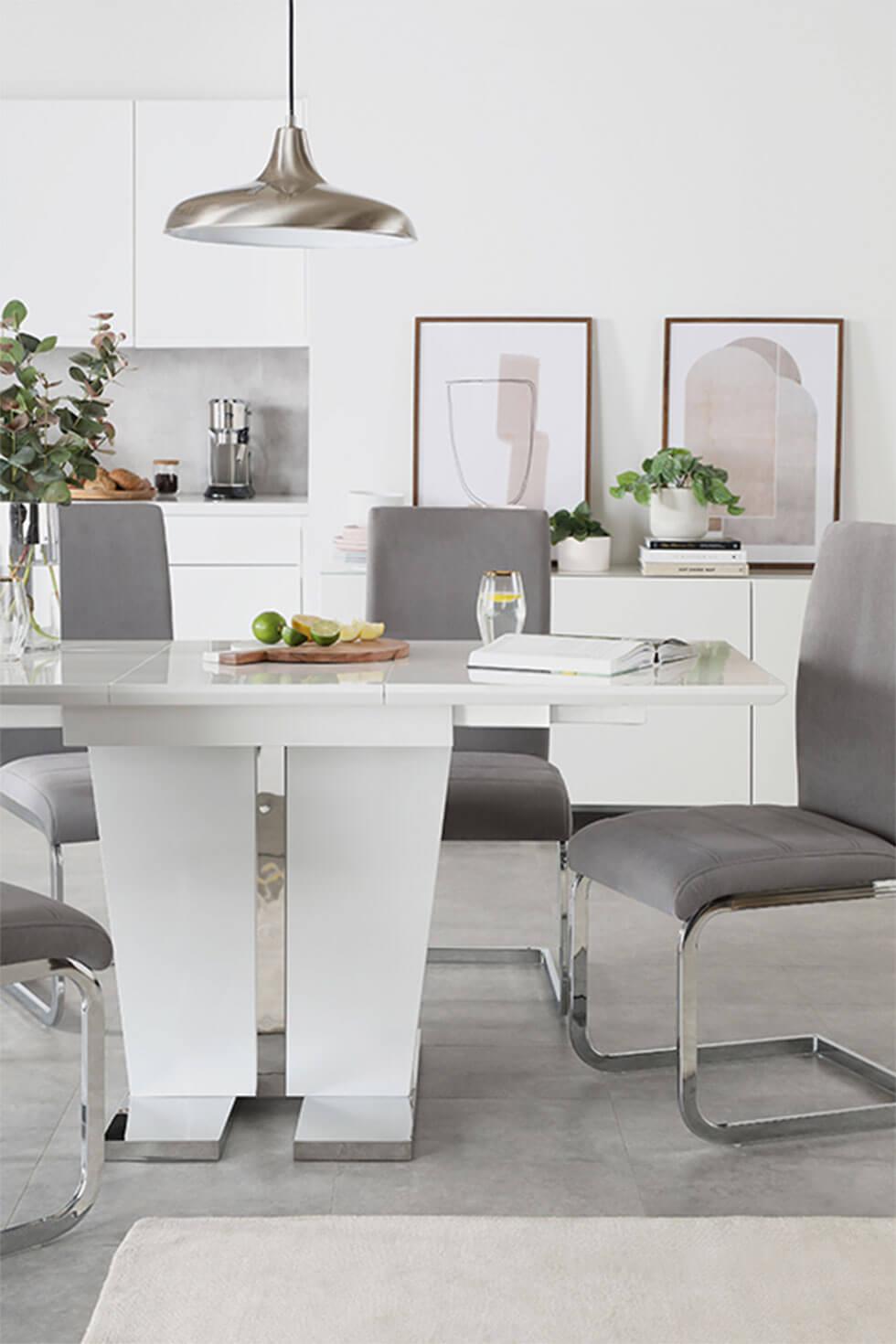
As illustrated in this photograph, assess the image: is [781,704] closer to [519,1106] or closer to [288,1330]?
[519,1106]

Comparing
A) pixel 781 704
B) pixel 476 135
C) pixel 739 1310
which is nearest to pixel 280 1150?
pixel 739 1310

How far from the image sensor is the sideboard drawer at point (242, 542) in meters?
5.14

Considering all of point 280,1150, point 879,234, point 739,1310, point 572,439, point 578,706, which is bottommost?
point 280,1150

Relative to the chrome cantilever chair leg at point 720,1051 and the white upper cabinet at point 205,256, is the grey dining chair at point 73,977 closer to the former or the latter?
the chrome cantilever chair leg at point 720,1051

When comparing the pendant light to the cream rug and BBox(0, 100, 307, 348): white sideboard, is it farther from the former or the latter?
BBox(0, 100, 307, 348): white sideboard

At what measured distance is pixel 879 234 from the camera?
16.2 feet

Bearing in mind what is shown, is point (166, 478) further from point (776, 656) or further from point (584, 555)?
point (776, 656)

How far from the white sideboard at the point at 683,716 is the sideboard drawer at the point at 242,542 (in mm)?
385

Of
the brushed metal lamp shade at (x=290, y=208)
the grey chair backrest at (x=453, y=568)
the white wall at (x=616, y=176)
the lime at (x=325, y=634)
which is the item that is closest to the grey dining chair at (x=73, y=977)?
the lime at (x=325, y=634)

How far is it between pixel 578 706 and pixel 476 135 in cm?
302

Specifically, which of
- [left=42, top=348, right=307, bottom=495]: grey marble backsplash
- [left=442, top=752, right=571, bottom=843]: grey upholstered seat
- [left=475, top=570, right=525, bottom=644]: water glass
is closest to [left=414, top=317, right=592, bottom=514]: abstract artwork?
[left=42, top=348, right=307, bottom=495]: grey marble backsplash

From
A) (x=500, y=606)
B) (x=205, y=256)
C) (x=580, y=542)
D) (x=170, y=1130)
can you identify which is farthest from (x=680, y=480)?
(x=170, y=1130)

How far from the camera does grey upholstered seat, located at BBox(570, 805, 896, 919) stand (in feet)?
8.43

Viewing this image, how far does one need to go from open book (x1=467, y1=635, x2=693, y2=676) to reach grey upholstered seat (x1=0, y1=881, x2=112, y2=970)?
0.72 m
